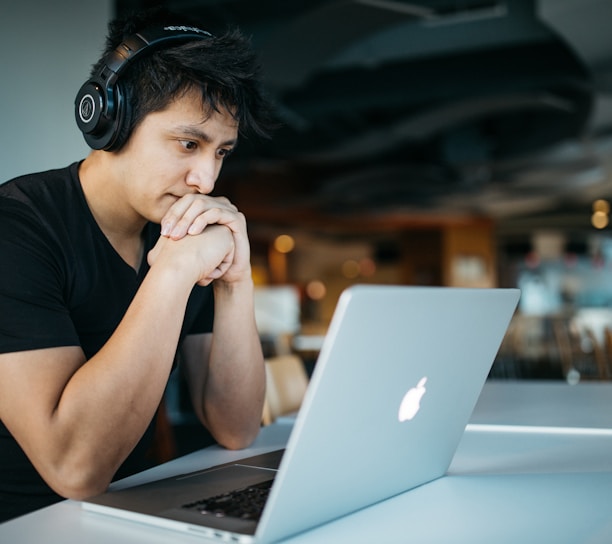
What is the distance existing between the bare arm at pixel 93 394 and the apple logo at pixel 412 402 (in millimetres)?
379

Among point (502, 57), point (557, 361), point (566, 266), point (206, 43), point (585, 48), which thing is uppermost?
point (502, 57)

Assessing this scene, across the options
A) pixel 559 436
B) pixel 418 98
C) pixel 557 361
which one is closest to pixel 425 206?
pixel 557 361

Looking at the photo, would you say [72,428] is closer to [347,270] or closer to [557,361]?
[557,361]

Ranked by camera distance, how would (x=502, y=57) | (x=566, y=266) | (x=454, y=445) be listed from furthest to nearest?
1. (x=566, y=266)
2. (x=502, y=57)
3. (x=454, y=445)

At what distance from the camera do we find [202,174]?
1.29 m

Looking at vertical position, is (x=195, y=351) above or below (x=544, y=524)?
above

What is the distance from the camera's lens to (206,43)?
1.29 meters

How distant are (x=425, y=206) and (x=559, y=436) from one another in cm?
1222

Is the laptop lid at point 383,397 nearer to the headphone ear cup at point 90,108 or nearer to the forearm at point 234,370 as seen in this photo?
the forearm at point 234,370

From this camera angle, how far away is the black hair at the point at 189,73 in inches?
49.7

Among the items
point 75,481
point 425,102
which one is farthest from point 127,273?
point 425,102

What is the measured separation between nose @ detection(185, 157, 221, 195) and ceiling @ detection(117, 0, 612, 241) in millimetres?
371

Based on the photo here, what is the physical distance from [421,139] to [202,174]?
8859mm

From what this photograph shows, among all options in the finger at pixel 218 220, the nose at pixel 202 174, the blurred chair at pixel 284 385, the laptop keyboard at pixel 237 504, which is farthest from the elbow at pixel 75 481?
the blurred chair at pixel 284 385
